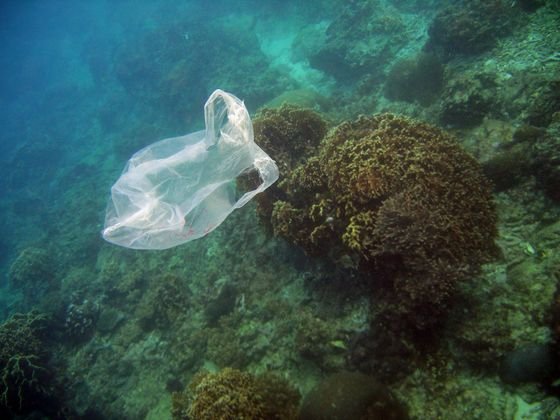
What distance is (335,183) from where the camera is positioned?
13.5 feet

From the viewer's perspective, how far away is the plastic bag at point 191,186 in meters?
3.76

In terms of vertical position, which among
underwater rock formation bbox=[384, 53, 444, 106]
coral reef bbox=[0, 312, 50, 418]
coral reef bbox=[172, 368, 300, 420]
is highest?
underwater rock formation bbox=[384, 53, 444, 106]

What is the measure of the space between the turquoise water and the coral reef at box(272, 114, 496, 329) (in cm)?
2

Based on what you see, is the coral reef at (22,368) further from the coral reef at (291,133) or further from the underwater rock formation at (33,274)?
the coral reef at (291,133)

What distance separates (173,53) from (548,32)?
19264 millimetres

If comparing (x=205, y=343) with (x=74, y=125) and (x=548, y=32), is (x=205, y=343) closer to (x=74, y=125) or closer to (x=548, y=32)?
(x=548, y=32)

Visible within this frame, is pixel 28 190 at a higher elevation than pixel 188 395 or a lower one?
lower

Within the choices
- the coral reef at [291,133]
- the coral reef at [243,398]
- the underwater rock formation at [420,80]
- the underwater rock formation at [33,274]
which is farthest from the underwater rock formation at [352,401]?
the underwater rock formation at [33,274]

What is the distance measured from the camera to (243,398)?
Answer: 3.72 m

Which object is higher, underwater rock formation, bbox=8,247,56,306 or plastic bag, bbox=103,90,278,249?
plastic bag, bbox=103,90,278,249

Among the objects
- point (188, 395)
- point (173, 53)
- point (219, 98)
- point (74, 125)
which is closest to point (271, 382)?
point (188, 395)

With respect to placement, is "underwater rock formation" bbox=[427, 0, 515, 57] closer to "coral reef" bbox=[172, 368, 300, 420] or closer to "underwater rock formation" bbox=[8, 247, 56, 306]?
"coral reef" bbox=[172, 368, 300, 420]

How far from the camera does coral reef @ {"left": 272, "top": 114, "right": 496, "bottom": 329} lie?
3420 mm

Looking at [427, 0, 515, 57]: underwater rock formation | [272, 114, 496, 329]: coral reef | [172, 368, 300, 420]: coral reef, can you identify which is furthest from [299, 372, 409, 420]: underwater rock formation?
[427, 0, 515, 57]: underwater rock formation
